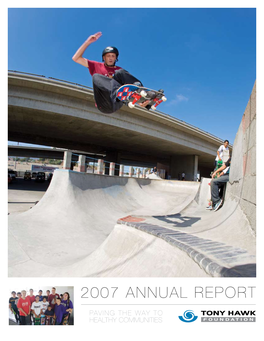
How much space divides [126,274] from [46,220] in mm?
4501

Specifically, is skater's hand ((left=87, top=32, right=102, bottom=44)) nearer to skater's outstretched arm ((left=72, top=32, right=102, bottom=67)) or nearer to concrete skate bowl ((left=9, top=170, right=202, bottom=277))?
skater's outstretched arm ((left=72, top=32, right=102, bottom=67))

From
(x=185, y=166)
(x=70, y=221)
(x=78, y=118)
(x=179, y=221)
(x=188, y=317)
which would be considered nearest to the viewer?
(x=188, y=317)

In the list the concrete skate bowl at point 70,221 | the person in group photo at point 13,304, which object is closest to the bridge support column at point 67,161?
the concrete skate bowl at point 70,221

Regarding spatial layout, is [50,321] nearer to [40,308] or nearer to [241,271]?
[40,308]

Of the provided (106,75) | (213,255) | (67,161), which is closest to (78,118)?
(67,161)

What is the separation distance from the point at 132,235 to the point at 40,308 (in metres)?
1.93

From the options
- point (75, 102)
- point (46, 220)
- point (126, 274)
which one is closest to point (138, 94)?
point (126, 274)

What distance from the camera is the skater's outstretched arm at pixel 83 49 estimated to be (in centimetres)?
327

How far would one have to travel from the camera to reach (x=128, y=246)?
3.67 meters

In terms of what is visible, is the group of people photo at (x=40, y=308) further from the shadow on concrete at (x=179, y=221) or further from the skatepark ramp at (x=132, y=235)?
the shadow on concrete at (x=179, y=221)

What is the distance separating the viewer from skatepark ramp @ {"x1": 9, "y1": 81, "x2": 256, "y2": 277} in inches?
94.1

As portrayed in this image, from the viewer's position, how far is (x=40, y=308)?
223cm

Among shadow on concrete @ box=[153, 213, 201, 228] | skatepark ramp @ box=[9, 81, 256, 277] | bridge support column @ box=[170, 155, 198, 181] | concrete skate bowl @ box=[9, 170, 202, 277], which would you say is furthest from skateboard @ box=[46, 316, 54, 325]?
bridge support column @ box=[170, 155, 198, 181]
